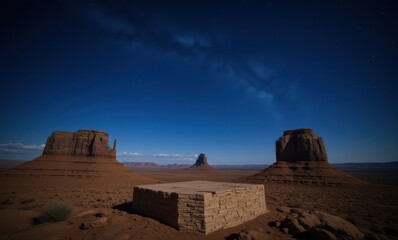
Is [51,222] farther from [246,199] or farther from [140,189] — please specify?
[246,199]

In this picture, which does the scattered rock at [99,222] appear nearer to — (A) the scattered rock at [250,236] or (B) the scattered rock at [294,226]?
(A) the scattered rock at [250,236]

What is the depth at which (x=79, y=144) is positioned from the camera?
4684cm

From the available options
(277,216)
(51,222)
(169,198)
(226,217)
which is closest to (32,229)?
(51,222)

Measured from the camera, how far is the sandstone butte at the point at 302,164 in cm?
3397

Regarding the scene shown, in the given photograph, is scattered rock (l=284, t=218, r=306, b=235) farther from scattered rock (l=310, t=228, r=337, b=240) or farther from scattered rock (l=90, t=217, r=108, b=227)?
scattered rock (l=90, t=217, r=108, b=227)

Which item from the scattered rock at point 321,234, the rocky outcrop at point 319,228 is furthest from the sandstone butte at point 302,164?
the scattered rock at point 321,234

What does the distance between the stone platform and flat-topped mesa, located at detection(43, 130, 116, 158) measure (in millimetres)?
45286

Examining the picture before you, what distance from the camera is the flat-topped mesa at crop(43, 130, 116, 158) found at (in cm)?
4438

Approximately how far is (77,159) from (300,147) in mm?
54737

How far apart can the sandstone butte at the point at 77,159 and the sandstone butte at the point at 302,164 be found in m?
32.3

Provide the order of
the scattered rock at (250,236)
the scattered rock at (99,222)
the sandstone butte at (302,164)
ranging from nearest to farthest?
the scattered rock at (250,236) < the scattered rock at (99,222) < the sandstone butte at (302,164)

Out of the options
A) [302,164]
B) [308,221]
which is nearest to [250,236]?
[308,221]

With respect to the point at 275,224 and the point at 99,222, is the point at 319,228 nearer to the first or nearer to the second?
the point at 275,224

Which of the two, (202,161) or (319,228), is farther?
(202,161)
